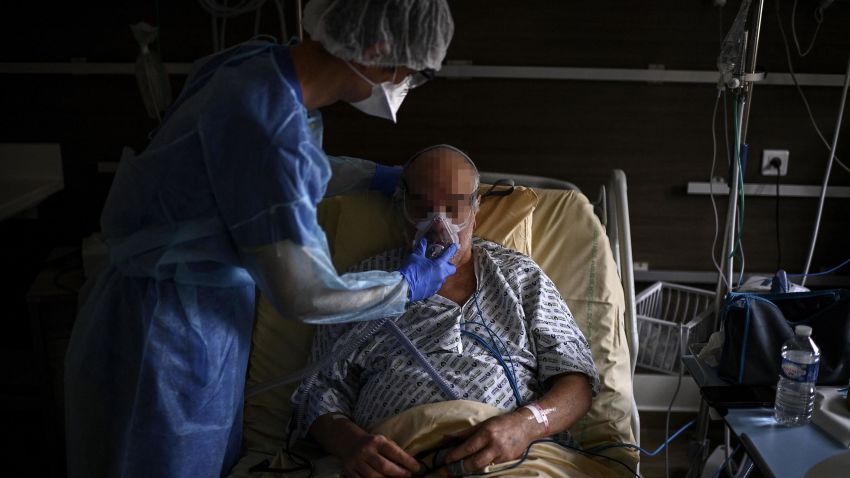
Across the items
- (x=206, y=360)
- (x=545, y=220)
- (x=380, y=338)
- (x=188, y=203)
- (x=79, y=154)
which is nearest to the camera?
(x=188, y=203)

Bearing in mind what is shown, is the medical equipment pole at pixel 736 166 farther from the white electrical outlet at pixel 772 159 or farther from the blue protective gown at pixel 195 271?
the blue protective gown at pixel 195 271

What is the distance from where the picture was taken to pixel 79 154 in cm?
298

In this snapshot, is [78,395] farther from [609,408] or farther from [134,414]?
[609,408]

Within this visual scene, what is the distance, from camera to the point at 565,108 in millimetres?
2879

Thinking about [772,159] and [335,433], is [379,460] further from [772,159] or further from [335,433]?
[772,159]

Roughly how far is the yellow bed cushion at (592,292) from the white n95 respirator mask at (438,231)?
0.42 meters

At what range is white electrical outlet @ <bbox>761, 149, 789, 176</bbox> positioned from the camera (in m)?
2.87

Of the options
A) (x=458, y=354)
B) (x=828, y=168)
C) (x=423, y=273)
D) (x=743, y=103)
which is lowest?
(x=458, y=354)

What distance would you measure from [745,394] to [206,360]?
1173 millimetres

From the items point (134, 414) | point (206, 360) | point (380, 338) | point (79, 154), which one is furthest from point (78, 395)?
point (79, 154)

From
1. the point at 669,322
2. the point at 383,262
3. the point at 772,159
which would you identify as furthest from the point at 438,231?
the point at 772,159

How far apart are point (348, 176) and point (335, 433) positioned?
69 centimetres

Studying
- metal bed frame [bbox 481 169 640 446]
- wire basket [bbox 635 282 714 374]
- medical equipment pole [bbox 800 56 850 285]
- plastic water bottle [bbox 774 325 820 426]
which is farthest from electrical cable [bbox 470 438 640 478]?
medical equipment pole [bbox 800 56 850 285]

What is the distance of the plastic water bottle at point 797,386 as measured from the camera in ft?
5.23
